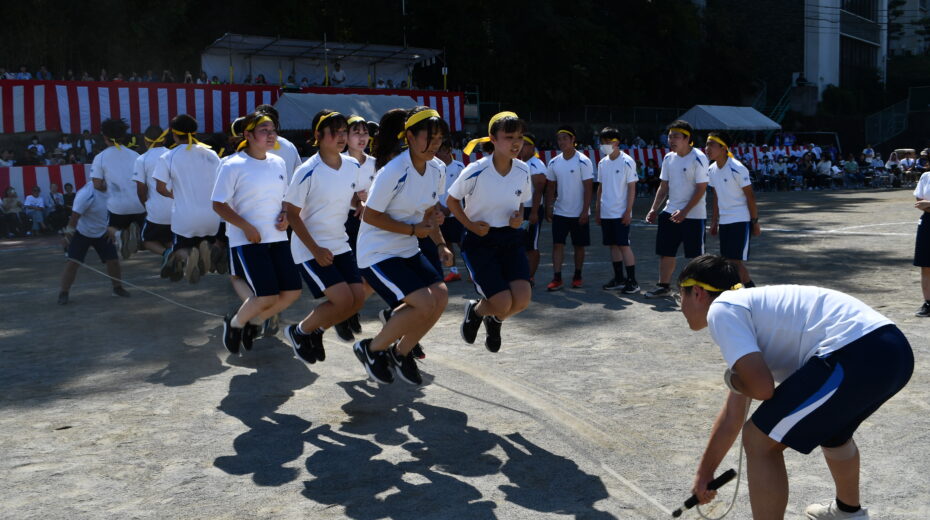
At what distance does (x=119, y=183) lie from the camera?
9969 mm

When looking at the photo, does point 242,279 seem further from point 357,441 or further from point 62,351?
point 357,441

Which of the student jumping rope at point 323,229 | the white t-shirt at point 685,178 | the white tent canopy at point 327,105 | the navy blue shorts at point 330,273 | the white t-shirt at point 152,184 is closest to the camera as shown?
the student jumping rope at point 323,229

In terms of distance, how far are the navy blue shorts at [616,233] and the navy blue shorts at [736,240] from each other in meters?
1.45

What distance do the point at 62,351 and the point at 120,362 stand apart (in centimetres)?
74

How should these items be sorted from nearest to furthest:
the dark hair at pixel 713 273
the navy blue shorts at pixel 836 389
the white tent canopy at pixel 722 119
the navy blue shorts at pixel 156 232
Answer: the navy blue shorts at pixel 836 389
the dark hair at pixel 713 273
the navy blue shorts at pixel 156 232
the white tent canopy at pixel 722 119

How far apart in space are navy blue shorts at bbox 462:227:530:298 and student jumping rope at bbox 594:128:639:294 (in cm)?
394

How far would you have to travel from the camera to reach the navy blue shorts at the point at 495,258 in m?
6.70

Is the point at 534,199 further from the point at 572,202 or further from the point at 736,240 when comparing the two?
the point at 736,240

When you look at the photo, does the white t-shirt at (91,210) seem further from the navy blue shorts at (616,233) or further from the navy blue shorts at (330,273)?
the navy blue shorts at (616,233)

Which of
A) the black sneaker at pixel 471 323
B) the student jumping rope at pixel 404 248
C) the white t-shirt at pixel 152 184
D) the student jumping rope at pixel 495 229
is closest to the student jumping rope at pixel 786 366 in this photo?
the student jumping rope at pixel 404 248

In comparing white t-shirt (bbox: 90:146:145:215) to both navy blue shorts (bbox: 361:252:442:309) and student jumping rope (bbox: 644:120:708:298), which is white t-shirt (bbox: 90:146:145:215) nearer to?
navy blue shorts (bbox: 361:252:442:309)

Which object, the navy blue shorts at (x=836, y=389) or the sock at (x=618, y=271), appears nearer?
the navy blue shorts at (x=836, y=389)

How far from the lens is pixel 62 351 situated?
763 centimetres

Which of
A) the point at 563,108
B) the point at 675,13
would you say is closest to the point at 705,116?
the point at 563,108
